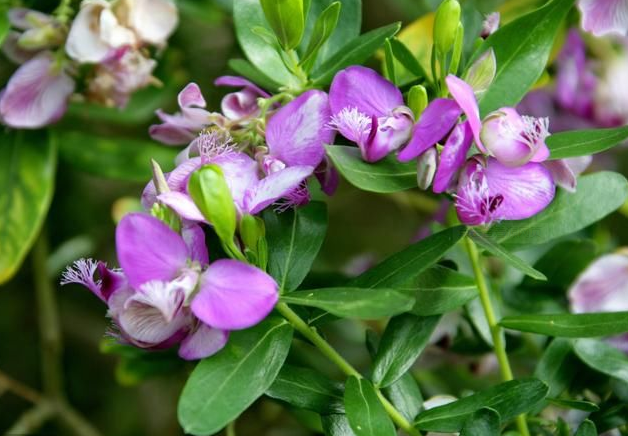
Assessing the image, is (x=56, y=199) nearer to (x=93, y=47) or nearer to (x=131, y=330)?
(x=93, y=47)

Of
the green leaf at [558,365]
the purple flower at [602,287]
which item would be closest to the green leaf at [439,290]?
the green leaf at [558,365]

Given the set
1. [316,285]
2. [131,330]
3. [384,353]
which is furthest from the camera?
[316,285]

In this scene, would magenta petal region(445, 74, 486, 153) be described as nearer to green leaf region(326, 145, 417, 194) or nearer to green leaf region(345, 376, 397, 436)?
green leaf region(326, 145, 417, 194)

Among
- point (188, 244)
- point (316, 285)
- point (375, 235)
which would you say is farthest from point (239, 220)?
point (375, 235)

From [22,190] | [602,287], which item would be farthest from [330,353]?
[22,190]

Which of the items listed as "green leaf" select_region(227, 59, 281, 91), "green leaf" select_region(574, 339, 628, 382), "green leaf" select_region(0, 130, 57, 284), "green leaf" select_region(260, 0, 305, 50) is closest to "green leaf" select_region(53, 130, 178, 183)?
"green leaf" select_region(0, 130, 57, 284)

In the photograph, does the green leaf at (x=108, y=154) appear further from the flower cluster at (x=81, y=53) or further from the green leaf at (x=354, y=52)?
the green leaf at (x=354, y=52)

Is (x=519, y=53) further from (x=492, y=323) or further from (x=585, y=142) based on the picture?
(x=492, y=323)
